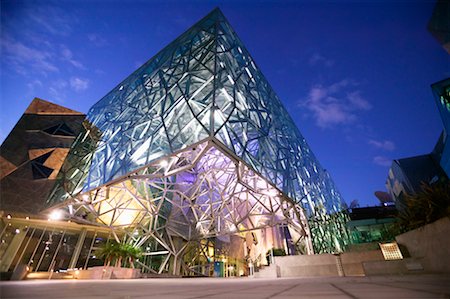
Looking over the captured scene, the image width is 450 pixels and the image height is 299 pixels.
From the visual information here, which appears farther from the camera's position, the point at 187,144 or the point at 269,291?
the point at 187,144

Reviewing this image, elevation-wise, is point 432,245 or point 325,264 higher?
point 432,245

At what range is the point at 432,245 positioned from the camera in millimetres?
7422

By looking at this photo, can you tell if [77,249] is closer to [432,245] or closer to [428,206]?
[432,245]

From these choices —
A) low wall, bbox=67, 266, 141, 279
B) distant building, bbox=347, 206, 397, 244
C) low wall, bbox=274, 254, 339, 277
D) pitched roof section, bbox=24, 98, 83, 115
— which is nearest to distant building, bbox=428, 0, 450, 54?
low wall, bbox=274, 254, 339, 277

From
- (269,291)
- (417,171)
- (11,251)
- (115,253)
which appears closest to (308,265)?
(269,291)

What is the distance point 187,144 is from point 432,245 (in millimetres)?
11086

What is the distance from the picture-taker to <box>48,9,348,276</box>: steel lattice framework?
12.5 meters

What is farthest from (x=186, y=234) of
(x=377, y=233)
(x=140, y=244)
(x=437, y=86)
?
(x=377, y=233)

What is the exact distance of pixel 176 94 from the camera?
14.1 meters

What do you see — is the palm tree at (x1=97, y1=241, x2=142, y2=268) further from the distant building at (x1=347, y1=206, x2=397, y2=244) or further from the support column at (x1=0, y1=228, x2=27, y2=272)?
the distant building at (x1=347, y1=206, x2=397, y2=244)

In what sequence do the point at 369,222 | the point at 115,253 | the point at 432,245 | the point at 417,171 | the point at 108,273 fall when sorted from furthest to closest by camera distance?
the point at 369,222 → the point at 417,171 → the point at 115,253 → the point at 108,273 → the point at 432,245

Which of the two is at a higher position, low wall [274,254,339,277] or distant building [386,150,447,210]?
distant building [386,150,447,210]

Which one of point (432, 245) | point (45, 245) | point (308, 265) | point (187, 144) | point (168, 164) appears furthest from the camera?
point (45, 245)

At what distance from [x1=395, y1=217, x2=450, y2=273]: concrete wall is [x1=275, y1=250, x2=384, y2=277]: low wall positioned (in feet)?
11.5
